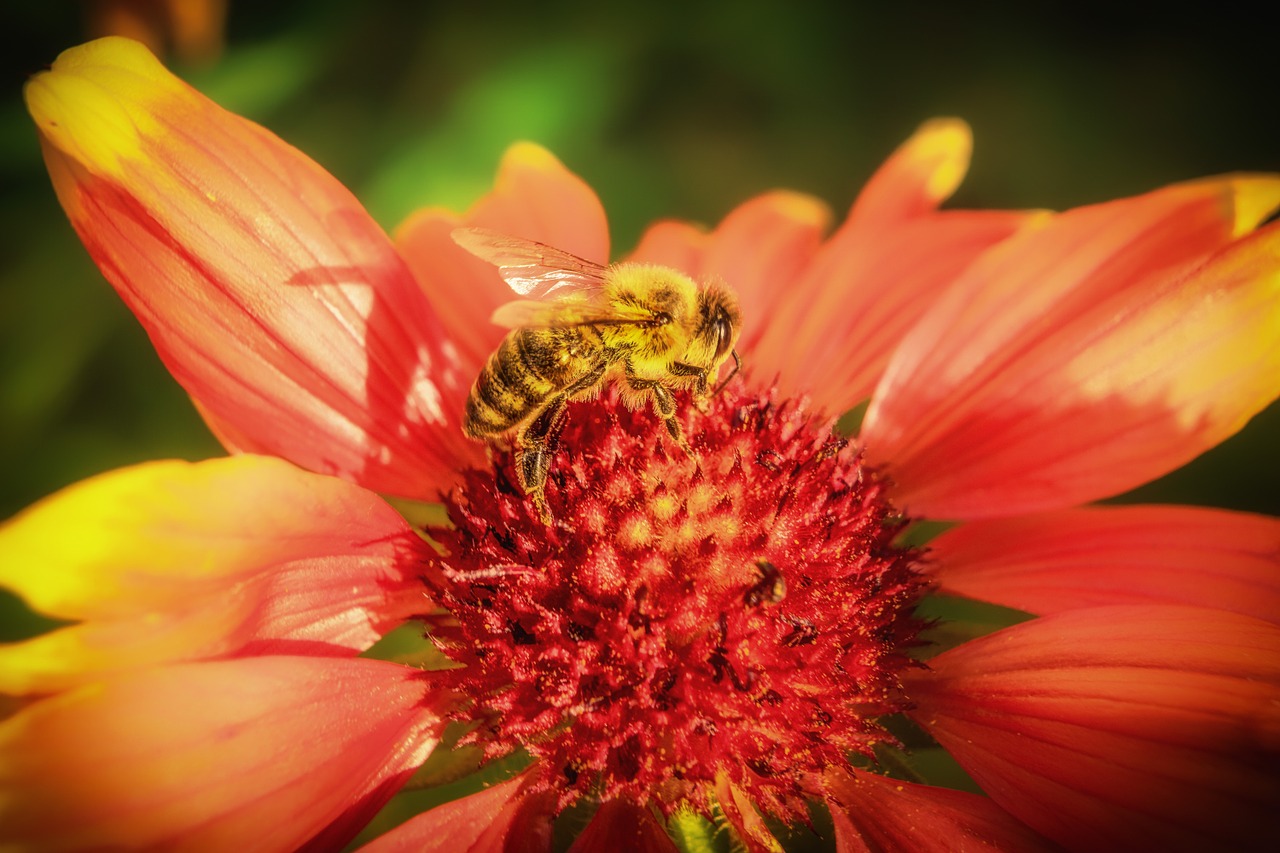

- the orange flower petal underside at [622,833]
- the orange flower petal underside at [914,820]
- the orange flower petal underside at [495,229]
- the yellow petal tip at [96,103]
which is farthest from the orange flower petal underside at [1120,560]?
the yellow petal tip at [96,103]

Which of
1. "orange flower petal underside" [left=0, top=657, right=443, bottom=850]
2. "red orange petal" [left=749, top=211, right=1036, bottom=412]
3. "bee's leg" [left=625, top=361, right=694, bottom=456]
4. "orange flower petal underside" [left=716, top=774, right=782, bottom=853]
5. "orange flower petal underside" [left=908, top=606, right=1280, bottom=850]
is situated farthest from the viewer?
"red orange petal" [left=749, top=211, right=1036, bottom=412]

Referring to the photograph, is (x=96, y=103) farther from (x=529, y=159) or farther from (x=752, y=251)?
(x=752, y=251)

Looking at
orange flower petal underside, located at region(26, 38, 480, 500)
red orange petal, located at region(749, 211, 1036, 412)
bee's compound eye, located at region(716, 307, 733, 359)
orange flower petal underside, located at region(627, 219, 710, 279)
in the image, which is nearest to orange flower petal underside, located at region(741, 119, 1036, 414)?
red orange petal, located at region(749, 211, 1036, 412)

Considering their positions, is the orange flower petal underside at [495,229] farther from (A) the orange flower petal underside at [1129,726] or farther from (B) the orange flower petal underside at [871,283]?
(A) the orange flower petal underside at [1129,726]

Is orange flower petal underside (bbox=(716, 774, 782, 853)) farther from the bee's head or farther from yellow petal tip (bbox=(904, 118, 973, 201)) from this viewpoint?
yellow petal tip (bbox=(904, 118, 973, 201))

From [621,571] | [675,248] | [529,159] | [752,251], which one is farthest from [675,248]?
[621,571]
